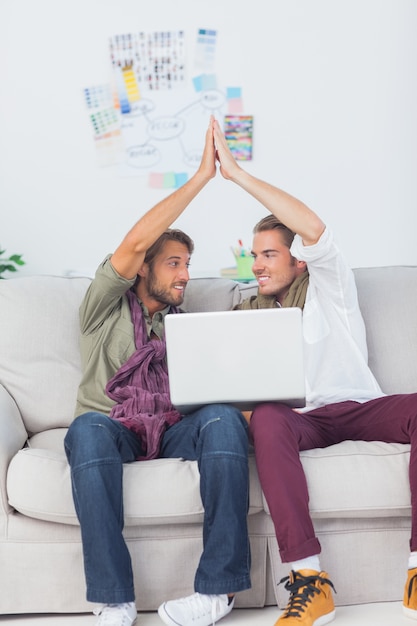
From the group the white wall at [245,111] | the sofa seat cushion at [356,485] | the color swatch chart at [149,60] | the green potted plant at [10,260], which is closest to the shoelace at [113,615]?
the sofa seat cushion at [356,485]

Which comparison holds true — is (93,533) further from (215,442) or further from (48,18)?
(48,18)

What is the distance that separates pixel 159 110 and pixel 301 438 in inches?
93.5

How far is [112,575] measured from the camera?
70.9 inches

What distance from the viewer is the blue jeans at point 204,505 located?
5.94 ft

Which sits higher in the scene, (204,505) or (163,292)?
(163,292)

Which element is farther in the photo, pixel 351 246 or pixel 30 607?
pixel 351 246

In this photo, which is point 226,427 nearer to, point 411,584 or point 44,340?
→ point 411,584

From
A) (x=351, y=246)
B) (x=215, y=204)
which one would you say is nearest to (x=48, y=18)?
(x=215, y=204)

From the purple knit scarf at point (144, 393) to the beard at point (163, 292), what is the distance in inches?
3.5

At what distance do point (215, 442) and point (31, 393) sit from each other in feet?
2.60

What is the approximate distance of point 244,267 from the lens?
12.0ft

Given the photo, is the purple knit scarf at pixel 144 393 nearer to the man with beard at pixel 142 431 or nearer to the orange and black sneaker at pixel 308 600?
the man with beard at pixel 142 431

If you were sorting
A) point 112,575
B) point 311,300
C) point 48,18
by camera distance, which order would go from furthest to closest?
point 48,18, point 311,300, point 112,575

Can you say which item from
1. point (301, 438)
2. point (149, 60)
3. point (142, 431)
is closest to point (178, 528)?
point (142, 431)
